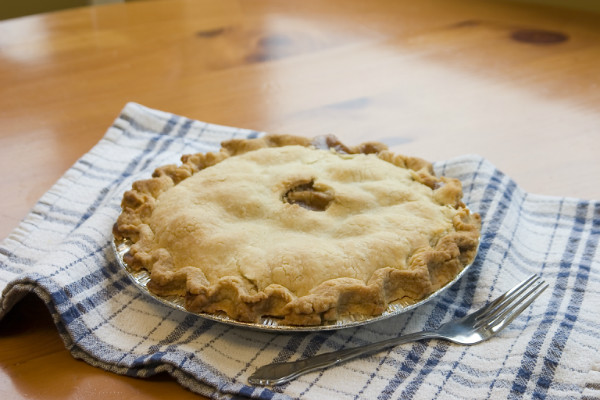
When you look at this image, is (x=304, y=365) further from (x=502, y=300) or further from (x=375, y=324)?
(x=502, y=300)

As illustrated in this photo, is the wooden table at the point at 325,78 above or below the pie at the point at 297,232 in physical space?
below

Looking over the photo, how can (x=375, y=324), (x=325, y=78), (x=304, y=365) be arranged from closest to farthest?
(x=304, y=365) < (x=375, y=324) < (x=325, y=78)

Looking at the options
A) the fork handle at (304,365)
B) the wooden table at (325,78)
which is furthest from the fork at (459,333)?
the wooden table at (325,78)

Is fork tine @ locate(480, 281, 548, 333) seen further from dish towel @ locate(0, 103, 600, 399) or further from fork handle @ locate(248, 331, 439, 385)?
fork handle @ locate(248, 331, 439, 385)

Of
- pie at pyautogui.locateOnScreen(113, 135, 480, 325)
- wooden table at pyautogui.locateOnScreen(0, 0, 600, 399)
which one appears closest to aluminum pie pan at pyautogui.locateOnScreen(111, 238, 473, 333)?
pie at pyautogui.locateOnScreen(113, 135, 480, 325)

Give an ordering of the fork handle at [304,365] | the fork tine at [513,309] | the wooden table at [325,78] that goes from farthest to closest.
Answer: the wooden table at [325,78]
the fork tine at [513,309]
the fork handle at [304,365]

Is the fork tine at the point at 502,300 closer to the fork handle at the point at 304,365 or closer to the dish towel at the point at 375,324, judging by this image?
the dish towel at the point at 375,324

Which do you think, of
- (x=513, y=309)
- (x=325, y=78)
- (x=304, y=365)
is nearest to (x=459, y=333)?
(x=513, y=309)
